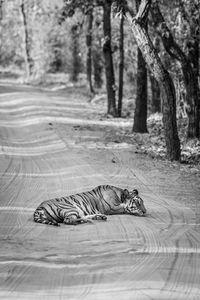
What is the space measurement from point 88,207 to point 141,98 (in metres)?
Result: 12.7

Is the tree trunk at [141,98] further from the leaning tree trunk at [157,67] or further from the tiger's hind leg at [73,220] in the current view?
the tiger's hind leg at [73,220]

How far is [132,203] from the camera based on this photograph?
9883mm

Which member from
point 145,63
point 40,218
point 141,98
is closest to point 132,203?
point 40,218

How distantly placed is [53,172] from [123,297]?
28.3 feet

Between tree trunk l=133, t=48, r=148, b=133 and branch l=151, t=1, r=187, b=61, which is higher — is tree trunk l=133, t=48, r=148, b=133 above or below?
below

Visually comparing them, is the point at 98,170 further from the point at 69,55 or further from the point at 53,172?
the point at 69,55

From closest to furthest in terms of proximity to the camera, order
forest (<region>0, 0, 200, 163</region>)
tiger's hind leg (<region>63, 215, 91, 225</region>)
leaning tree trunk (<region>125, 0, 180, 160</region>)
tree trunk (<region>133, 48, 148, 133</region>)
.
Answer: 1. tiger's hind leg (<region>63, 215, 91, 225</region>)
2. leaning tree trunk (<region>125, 0, 180, 160</region>)
3. forest (<region>0, 0, 200, 163</region>)
4. tree trunk (<region>133, 48, 148, 133</region>)

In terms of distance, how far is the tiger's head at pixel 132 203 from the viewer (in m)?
9.82

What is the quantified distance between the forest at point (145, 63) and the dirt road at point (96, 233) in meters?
1.96

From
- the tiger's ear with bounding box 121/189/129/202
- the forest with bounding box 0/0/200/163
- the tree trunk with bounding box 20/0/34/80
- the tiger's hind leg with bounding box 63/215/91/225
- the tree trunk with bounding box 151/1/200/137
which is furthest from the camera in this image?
the tree trunk with bounding box 20/0/34/80

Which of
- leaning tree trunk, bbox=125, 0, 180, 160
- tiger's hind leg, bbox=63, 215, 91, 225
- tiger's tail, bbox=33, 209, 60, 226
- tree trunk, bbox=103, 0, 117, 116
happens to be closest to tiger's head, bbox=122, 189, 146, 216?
tiger's hind leg, bbox=63, 215, 91, 225

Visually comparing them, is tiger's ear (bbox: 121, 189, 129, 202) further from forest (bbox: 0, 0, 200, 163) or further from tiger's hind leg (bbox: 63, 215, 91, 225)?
forest (bbox: 0, 0, 200, 163)

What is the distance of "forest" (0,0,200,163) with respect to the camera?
16344 mm

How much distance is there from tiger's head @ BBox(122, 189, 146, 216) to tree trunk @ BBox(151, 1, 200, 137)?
31.9 feet
